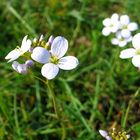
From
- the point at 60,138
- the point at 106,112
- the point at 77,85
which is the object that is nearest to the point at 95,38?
the point at 77,85

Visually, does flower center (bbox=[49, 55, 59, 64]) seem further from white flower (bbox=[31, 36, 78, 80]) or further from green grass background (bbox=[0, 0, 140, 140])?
Result: green grass background (bbox=[0, 0, 140, 140])

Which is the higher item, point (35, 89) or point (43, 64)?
point (35, 89)

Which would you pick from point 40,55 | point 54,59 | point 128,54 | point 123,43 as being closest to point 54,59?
point 54,59

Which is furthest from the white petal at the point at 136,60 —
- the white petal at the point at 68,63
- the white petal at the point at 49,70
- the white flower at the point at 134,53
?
the white petal at the point at 49,70

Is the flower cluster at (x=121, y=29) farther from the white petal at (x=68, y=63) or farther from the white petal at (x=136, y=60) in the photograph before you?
the white petal at (x=68, y=63)

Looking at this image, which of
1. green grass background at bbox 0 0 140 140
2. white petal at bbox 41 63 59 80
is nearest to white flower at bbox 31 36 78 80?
white petal at bbox 41 63 59 80

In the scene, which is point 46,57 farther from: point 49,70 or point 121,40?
point 121,40

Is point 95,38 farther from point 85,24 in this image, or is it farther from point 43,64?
point 43,64
